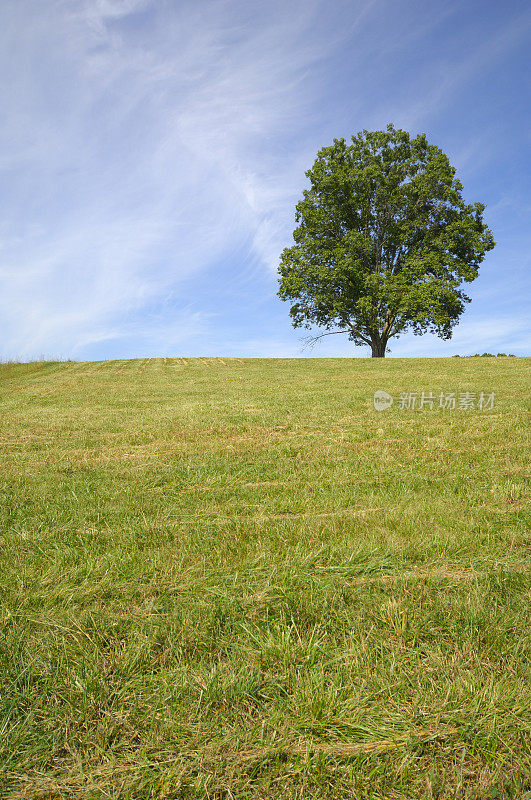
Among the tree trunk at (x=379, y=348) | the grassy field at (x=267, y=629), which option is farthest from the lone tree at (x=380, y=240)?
the grassy field at (x=267, y=629)

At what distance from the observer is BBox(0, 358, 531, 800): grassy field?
163 cm

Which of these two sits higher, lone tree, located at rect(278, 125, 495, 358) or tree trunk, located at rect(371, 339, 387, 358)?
lone tree, located at rect(278, 125, 495, 358)

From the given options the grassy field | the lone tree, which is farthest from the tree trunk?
the grassy field

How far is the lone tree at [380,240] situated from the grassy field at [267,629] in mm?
27493

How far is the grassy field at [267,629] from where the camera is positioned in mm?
1632

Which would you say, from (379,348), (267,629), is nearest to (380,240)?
(379,348)

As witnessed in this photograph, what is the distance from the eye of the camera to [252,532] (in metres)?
3.66

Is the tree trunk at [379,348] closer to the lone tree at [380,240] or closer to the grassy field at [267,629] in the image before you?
the lone tree at [380,240]

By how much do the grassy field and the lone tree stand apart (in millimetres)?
27493

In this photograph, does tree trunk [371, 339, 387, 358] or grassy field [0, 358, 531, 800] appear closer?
grassy field [0, 358, 531, 800]

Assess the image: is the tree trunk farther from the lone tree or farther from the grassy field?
the grassy field

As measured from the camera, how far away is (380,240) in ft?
113

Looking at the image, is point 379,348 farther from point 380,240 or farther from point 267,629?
point 267,629

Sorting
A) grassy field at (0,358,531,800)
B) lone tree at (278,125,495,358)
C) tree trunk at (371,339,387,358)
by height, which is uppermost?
lone tree at (278,125,495,358)
